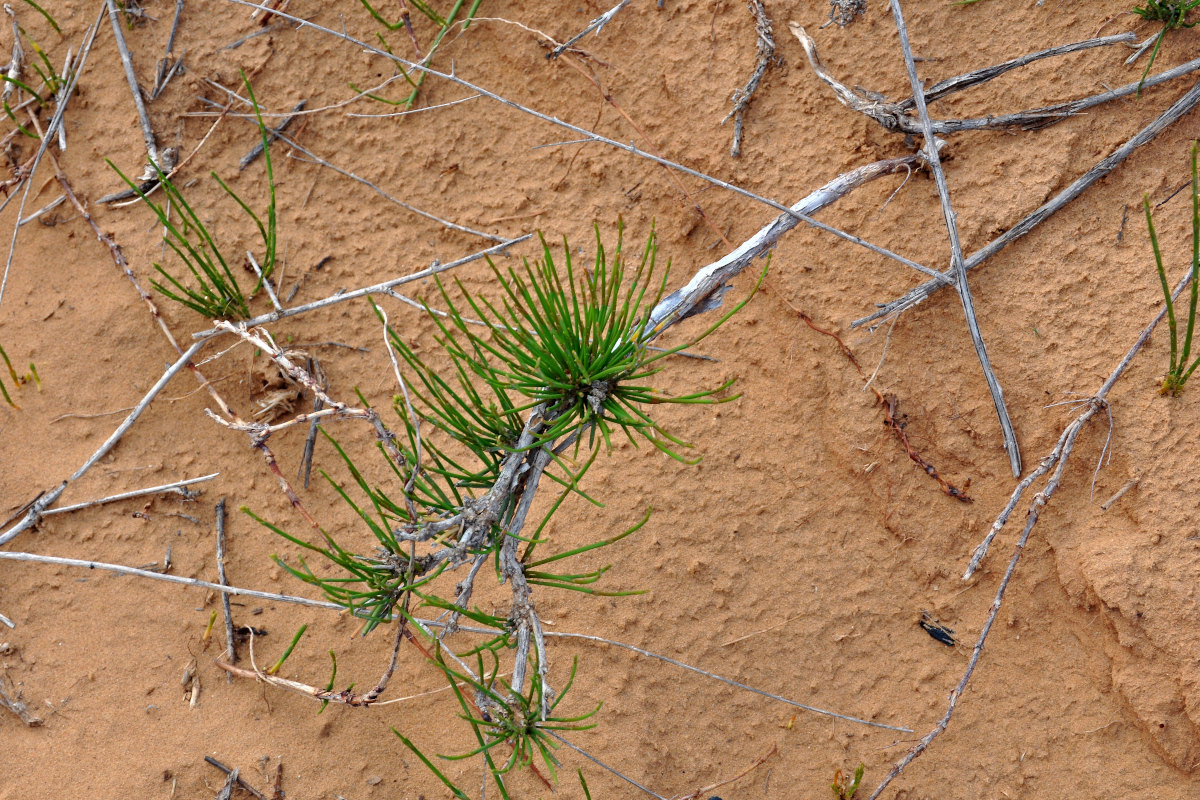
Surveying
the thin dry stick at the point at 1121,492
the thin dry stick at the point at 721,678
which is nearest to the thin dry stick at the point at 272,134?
the thin dry stick at the point at 721,678

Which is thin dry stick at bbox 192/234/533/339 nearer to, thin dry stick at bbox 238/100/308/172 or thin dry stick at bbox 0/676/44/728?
thin dry stick at bbox 238/100/308/172

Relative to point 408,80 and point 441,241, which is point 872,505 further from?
point 408,80

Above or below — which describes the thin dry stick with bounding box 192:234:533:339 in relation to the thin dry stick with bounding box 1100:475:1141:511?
below

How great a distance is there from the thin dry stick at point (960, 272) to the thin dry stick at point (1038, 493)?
7 cm

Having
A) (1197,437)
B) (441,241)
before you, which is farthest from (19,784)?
(1197,437)

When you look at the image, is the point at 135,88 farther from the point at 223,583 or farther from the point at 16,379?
the point at 223,583

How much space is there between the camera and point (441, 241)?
2.12 metres

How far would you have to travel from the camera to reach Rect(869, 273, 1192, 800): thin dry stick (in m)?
1.71

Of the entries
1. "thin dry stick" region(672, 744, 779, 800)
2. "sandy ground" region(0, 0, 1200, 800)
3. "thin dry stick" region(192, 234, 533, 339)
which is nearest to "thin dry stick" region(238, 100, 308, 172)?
"sandy ground" region(0, 0, 1200, 800)

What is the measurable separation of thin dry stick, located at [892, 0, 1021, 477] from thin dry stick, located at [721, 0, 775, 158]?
13.0 inches

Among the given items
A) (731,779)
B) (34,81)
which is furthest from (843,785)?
(34,81)

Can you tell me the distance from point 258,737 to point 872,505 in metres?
1.48

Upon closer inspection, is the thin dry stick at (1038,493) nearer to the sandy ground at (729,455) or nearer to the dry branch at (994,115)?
the sandy ground at (729,455)

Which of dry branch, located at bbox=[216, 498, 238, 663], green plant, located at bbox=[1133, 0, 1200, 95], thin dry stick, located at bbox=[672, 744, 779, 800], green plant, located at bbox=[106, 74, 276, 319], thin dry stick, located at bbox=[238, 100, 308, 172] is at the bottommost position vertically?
dry branch, located at bbox=[216, 498, 238, 663]
